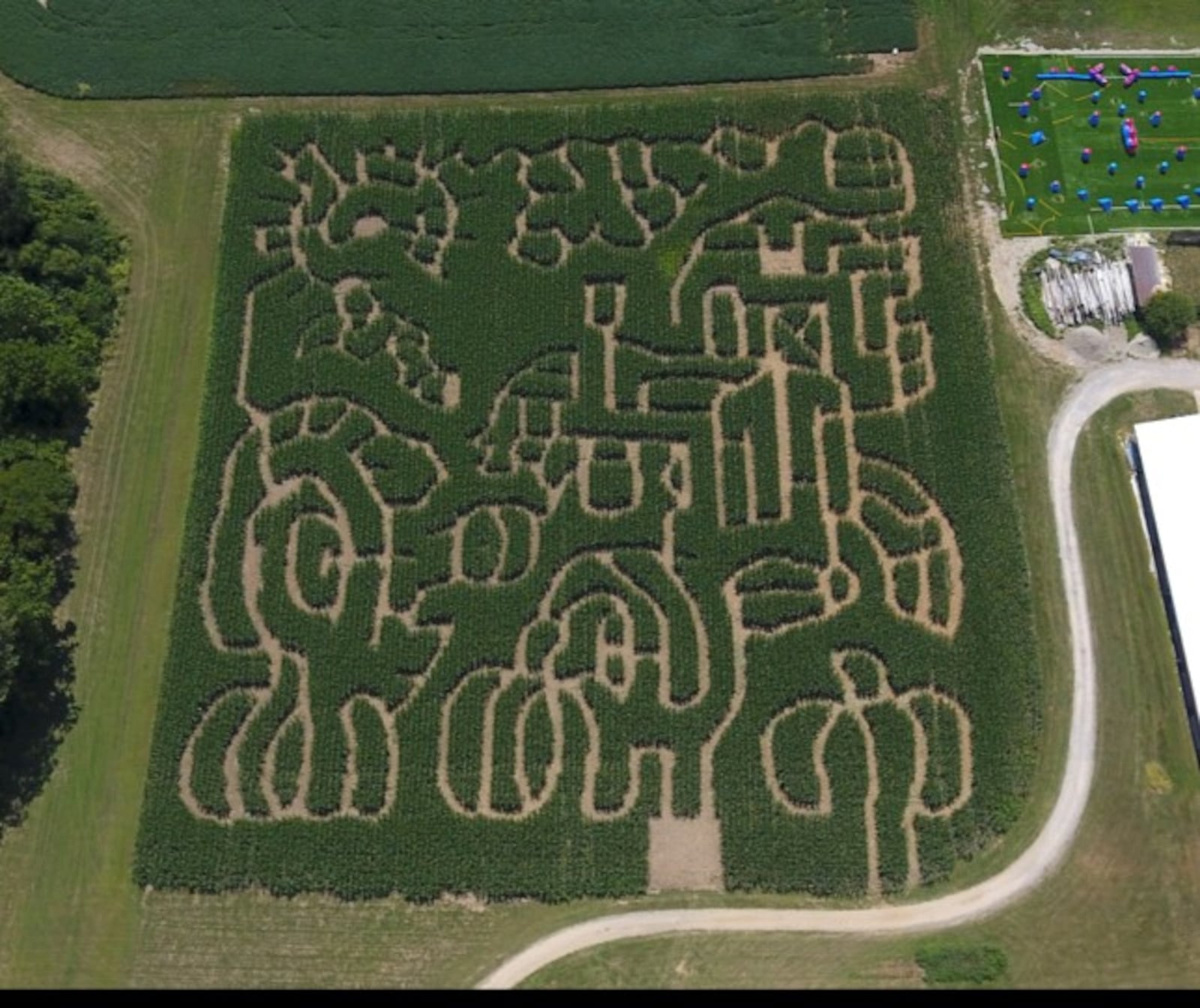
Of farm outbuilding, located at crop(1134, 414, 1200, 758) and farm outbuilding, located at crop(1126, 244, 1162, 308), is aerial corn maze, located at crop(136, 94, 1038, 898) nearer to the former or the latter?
farm outbuilding, located at crop(1134, 414, 1200, 758)

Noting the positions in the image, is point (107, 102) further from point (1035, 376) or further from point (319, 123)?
point (1035, 376)

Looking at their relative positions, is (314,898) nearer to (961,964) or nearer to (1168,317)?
(961,964)

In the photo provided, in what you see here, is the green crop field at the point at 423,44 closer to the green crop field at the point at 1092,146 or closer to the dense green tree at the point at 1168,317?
the green crop field at the point at 1092,146

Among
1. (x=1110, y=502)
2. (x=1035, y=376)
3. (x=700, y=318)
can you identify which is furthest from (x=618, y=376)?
(x=1110, y=502)

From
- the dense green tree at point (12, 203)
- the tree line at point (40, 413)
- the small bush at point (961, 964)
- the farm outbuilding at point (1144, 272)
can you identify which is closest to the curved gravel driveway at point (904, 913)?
the small bush at point (961, 964)

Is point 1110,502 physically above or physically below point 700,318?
below
